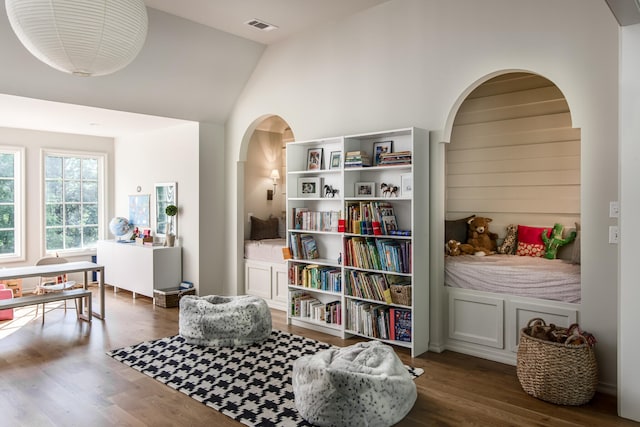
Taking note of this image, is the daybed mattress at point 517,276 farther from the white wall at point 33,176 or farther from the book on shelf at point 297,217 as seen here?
the white wall at point 33,176

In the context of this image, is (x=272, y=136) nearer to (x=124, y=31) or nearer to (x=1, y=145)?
(x=1, y=145)

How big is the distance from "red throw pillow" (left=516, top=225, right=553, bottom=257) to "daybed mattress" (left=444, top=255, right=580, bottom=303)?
0.11m

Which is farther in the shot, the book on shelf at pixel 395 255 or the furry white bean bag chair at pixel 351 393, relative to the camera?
the book on shelf at pixel 395 255

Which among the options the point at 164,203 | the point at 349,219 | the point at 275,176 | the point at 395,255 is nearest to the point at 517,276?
the point at 395,255

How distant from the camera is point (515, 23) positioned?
12.0 feet

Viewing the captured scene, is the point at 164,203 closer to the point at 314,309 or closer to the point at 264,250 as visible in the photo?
the point at 264,250

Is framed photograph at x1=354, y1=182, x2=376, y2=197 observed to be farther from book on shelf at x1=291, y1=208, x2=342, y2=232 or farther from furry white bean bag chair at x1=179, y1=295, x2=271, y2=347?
furry white bean bag chair at x1=179, y1=295, x2=271, y2=347

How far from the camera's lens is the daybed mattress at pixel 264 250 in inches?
225

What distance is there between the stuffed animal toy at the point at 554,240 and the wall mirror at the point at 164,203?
4595 millimetres

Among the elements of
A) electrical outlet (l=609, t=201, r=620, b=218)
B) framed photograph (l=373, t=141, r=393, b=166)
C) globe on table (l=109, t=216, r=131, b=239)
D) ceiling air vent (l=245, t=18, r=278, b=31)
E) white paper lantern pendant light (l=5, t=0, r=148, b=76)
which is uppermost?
ceiling air vent (l=245, t=18, r=278, b=31)

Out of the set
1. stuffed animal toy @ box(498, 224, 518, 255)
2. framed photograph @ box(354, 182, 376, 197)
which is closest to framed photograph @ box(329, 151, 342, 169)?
framed photograph @ box(354, 182, 376, 197)

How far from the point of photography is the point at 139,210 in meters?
7.25

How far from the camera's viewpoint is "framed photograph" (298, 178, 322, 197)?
16.4ft

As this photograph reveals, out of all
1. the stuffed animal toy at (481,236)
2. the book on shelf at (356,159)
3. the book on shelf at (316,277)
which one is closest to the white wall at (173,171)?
the book on shelf at (316,277)
